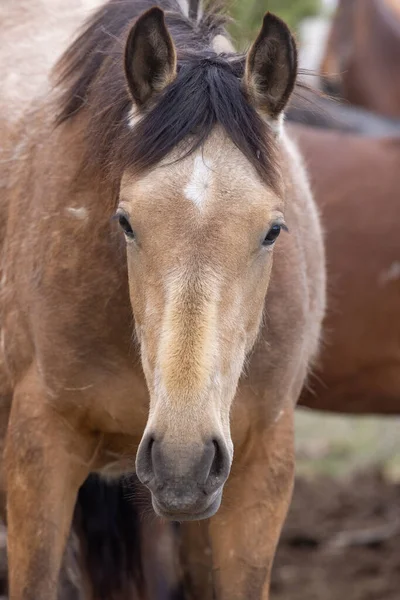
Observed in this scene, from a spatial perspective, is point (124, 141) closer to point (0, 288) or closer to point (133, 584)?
point (0, 288)

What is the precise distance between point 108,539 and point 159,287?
197 centimetres

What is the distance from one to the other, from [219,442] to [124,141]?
91 centimetres

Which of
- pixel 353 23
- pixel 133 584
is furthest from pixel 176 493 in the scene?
pixel 353 23

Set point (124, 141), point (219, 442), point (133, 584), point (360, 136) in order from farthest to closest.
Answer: point (360, 136) < point (133, 584) < point (124, 141) < point (219, 442)

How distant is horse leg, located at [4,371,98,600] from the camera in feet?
11.3

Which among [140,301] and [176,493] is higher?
[140,301]

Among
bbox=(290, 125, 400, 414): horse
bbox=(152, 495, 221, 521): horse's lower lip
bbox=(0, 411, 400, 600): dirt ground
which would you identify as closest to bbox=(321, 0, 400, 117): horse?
bbox=(0, 411, 400, 600): dirt ground

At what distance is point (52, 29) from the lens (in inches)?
171

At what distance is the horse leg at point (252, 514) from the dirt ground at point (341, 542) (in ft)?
7.40

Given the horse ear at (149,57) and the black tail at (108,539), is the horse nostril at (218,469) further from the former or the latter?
the black tail at (108,539)

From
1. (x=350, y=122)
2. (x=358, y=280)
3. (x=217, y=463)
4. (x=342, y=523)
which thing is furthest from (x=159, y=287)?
(x=342, y=523)

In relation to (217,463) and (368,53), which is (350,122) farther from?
(217,463)

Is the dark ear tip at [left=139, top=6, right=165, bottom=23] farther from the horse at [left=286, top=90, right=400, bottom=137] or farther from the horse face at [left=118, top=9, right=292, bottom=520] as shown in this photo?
the horse at [left=286, top=90, right=400, bottom=137]

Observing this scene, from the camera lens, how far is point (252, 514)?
3555 mm
